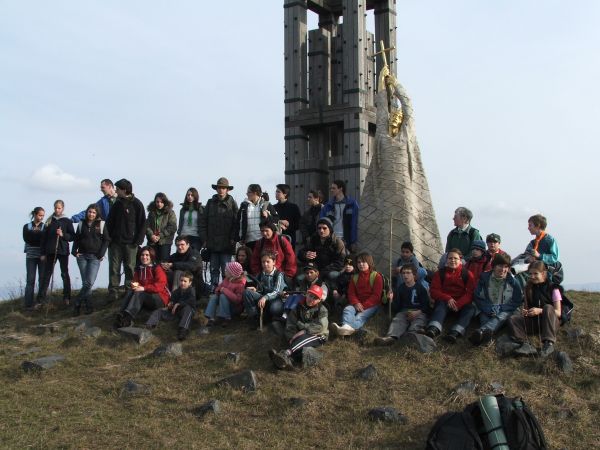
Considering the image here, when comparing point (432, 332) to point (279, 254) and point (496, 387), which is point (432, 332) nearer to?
point (496, 387)

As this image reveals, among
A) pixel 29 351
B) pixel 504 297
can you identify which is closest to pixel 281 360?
pixel 504 297

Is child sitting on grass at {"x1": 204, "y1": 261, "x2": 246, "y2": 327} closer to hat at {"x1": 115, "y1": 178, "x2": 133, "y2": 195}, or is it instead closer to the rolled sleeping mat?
hat at {"x1": 115, "y1": 178, "x2": 133, "y2": 195}

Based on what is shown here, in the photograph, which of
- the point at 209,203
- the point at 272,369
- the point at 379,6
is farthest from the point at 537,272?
the point at 379,6

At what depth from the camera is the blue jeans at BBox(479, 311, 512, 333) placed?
877 centimetres

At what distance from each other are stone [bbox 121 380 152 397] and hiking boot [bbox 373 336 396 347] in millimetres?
2703

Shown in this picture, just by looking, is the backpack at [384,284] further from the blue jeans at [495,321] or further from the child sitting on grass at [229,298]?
the child sitting on grass at [229,298]

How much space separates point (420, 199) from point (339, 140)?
242cm

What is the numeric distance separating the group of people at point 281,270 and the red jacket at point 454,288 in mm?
12

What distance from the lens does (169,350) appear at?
9.12m

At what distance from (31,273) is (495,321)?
7.08 m

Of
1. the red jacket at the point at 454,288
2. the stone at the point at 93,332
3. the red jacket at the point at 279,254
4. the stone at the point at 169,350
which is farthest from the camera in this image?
the red jacket at the point at 279,254

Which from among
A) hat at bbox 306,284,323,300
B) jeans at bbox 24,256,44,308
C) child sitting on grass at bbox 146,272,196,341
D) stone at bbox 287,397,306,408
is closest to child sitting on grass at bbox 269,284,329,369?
hat at bbox 306,284,323,300

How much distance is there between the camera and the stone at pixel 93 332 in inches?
390

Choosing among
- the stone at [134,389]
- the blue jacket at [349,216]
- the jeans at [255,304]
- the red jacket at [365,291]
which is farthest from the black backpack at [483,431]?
the blue jacket at [349,216]
